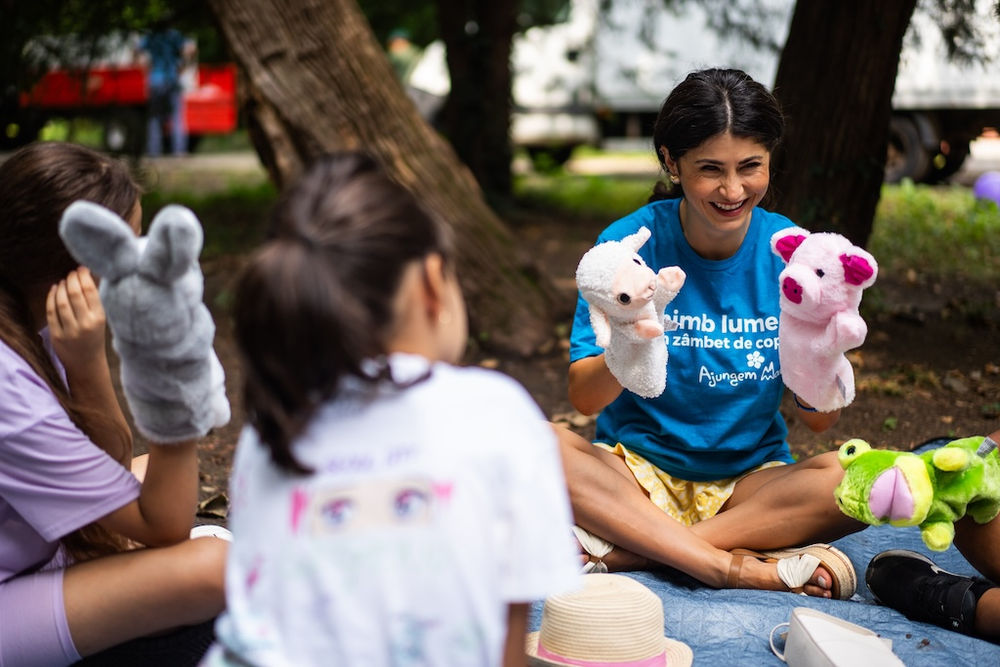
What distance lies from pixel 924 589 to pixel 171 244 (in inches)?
70.1

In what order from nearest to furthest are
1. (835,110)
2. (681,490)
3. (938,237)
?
(681,490) < (835,110) < (938,237)

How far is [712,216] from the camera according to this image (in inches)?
99.7

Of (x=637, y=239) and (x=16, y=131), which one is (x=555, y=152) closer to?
(x=16, y=131)

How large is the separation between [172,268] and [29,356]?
470 millimetres

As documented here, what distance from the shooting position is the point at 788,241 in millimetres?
2367

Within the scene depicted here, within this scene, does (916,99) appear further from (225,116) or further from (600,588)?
(225,116)

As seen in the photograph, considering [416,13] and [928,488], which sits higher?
[416,13]

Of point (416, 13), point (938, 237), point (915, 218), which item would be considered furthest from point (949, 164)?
point (416, 13)

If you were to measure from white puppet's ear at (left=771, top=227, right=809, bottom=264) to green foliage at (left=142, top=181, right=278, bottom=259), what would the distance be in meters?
3.99

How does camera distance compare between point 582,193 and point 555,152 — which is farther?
point 555,152

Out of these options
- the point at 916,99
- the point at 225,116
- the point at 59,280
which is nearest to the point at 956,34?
the point at 59,280

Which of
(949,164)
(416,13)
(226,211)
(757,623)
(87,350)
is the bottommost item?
(226,211)

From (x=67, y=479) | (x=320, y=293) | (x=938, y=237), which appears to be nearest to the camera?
(x=320, y=293)

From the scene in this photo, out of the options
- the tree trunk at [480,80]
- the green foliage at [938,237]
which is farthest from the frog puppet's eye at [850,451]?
the tree trunk at [480,80]
